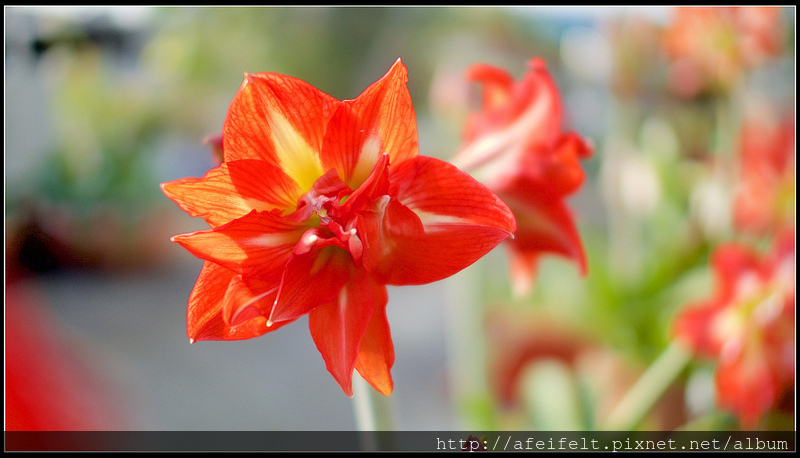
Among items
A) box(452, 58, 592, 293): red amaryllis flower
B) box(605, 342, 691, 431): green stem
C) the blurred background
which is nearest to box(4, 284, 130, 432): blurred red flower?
the blurred background

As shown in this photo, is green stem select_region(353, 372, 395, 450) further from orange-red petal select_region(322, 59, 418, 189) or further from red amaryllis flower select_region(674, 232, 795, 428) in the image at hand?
A: red amaryllis flower select_region(674, 232, 795, 428)

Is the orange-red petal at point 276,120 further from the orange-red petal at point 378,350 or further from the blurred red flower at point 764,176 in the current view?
the blurred red flower at point 764,176

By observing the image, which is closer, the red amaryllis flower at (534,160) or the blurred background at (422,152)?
the red amaryllis flower at (534,160)

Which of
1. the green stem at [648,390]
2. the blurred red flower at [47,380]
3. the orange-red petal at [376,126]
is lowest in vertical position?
the green stem at [648,390]

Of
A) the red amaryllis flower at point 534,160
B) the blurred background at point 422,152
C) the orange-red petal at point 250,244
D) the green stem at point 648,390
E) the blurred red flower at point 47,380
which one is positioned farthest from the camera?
the blurred background at point 422,152

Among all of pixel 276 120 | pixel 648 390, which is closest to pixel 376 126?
pixel 276 120

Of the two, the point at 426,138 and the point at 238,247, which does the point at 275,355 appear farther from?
the point at 238,247

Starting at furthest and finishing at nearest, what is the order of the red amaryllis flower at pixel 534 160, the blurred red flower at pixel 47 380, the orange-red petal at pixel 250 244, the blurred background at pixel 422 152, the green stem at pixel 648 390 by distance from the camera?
the blurred background at pixel 422 152
the green stem at pixel 648 390
the blurred red flower at pixel 47 380
the red amaryllis flower at pixel 534 160
the orange-red petal at pixel 250 244

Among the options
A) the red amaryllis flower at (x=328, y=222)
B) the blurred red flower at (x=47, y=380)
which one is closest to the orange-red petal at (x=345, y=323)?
the red amaryllis flower at (x=328, y=222)
